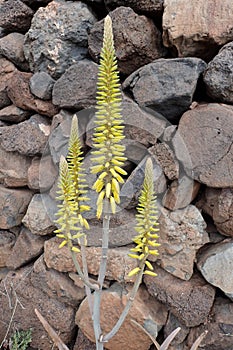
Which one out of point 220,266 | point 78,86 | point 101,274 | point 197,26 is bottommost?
point 220,266

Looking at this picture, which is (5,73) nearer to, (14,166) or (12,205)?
(14,166)

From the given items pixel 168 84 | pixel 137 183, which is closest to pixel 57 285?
pixel 137 183

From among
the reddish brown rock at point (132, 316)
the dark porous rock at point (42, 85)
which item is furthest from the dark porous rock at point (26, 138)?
the reddish brown rock at point (132, 316)

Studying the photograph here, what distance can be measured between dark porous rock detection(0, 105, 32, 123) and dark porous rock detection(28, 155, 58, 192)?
0.25 m

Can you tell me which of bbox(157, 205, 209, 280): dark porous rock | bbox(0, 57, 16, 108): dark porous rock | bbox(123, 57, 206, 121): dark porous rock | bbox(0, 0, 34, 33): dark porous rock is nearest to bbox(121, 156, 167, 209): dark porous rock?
bbox(157, 205, 209, 280): dark porous rock

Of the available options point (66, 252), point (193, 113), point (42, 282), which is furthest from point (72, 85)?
point (42, 282)

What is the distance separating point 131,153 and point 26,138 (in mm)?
521

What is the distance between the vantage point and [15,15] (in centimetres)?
171

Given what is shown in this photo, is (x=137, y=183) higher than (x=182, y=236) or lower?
higher

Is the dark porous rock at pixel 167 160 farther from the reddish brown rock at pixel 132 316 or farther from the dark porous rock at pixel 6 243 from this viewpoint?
the dark porous rock at pixel 6 243

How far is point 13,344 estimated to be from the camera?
5.61ft

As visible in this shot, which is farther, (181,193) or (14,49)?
(14,49)

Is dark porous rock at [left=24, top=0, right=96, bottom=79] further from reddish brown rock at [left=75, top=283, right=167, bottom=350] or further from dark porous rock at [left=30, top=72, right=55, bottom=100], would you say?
reddish brown rock at [left=75, top=283, right=167, bottom=350]

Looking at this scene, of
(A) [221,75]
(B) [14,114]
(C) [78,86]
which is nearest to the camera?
(A) [221,75]
